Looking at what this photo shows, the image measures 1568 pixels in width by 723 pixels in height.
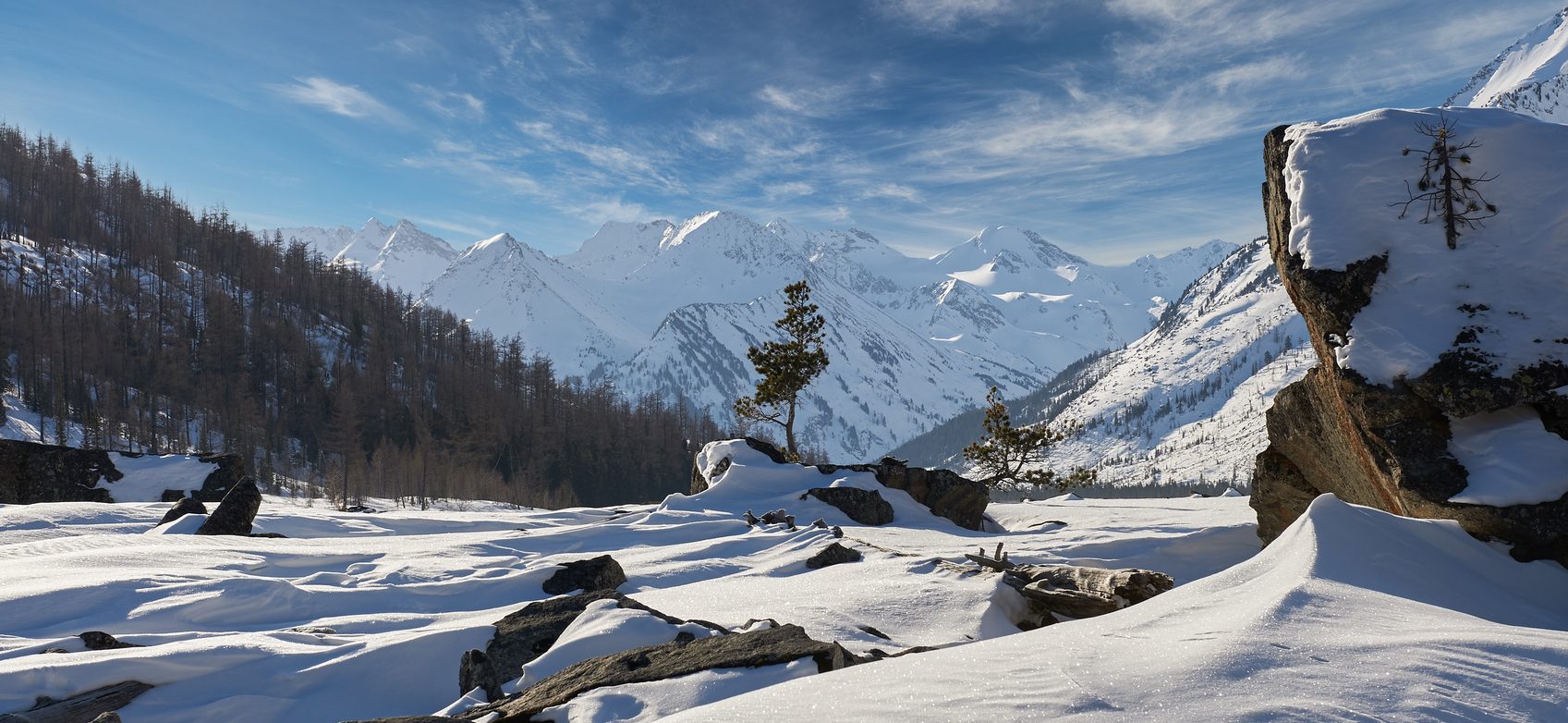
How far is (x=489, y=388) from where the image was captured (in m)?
142

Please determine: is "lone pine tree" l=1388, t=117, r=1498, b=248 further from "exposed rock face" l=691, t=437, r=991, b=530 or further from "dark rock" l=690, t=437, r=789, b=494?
"dark rock" l=690, t=437, r=789, b=494

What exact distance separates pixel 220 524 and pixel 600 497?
105170mm

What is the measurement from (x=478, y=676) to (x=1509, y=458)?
440 inches

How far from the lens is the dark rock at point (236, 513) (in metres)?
16.8

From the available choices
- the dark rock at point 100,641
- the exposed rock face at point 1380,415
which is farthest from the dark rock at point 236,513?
the exposed rock face at point 1380,415

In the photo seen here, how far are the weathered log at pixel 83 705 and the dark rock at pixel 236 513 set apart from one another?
37.3 ft

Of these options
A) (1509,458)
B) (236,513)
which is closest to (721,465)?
(236,513)

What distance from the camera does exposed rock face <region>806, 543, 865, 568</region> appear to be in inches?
533

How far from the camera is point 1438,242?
10.2 metres

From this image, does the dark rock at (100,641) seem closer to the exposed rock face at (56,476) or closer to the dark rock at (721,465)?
the dark rock at (721,465)

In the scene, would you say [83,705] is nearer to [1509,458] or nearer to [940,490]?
Result: [1509,458]

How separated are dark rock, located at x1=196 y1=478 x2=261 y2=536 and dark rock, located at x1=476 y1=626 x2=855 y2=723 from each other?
14.1 m

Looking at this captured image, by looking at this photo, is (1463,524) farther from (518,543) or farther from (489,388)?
(489,388)

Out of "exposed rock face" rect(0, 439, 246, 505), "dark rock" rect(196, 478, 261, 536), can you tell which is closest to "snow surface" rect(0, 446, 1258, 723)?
"dark rock" rect(196, 478, 261, 536)
